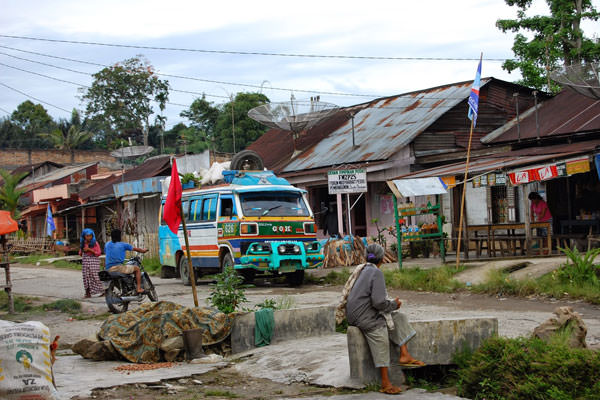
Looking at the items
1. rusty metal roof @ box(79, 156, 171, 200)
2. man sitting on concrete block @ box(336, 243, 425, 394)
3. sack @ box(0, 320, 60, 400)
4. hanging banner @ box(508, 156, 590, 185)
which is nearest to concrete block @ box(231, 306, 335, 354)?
man sitting on concrete block @ box(336, 243, 425, 394)

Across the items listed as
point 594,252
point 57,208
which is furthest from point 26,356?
point 57,208

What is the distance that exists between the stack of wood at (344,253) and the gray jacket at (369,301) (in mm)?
12956

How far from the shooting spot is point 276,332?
397 inches

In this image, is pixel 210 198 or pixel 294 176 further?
pixel 294 176

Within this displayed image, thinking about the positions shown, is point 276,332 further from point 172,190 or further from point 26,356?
point 26,356

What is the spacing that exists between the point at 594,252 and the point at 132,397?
28.4ft

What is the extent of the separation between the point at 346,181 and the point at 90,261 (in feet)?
21.4

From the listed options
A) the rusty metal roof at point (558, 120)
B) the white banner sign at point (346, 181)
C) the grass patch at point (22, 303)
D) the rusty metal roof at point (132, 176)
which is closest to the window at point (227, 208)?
the white banner sign at point (346, 181)

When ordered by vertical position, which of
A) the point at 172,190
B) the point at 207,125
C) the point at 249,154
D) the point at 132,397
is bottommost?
the point at 132,397

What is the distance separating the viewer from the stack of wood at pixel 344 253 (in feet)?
67.4

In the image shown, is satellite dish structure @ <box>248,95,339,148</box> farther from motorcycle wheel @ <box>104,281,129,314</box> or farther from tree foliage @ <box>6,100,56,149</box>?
tree foliage @ <box>6,100,56,149</box>

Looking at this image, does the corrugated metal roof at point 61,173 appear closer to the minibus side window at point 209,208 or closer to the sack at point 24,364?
the minibus side window at point 209,208

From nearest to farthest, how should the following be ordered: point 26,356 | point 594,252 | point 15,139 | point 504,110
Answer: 1. point 26,356
2. point 594,252
3. point 504,110
4. point 15,139

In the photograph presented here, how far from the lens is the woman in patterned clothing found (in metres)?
16.4
